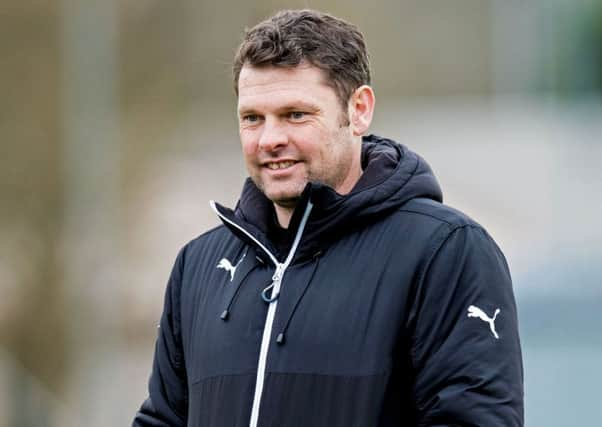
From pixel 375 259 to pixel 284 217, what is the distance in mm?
357

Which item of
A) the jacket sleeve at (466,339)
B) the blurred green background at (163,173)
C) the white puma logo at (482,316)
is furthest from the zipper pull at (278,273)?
the blurred green background at (163,173)

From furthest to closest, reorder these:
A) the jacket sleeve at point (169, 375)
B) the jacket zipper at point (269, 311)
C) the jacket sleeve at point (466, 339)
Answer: the jacket sleeve at point (169, 375) < the jacket zipper at point (269, 311) < the jacket sleeve at point (466, 339)

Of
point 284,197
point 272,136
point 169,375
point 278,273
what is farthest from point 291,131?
point 169,375

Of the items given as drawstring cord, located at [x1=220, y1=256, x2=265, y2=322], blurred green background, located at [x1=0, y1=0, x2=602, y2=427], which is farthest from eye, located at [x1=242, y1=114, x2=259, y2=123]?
blurred green background, located at [x1=0, y1=0, x2=602, y2=427]

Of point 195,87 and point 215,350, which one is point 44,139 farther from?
point 215,350

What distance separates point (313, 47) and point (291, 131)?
9.7 inches

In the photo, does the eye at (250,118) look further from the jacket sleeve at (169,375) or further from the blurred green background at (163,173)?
the blurred green background at (163,173)

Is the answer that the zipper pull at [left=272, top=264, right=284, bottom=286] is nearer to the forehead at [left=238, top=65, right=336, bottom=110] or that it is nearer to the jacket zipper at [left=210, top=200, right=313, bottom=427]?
the jacket zipper at [left=210, top=200, right=313, bottom=427]

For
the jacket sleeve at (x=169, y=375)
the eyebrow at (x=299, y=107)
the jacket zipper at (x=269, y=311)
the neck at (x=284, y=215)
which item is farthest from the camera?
the jacket sleeve at (x=169, y=375)

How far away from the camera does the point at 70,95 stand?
16.0 m

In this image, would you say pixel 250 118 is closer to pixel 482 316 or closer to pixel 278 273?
pixel 278 273

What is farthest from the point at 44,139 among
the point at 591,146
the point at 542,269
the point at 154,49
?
the point at 591,146

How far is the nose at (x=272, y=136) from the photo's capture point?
13.8 feet

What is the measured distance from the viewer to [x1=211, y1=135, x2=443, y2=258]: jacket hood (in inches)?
165
